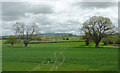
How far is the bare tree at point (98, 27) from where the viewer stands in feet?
151

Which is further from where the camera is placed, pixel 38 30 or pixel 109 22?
pixel 38 30

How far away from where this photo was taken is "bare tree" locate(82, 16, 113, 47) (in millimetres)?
46156

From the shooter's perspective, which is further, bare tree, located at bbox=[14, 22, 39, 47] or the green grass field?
bare tree, located at bbox=[14, 22, 39, 47]

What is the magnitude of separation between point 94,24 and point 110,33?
6692 mm

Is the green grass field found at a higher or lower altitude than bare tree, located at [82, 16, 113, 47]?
lower

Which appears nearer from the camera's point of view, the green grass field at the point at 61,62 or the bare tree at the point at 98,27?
the green grass field at the point at 61,62

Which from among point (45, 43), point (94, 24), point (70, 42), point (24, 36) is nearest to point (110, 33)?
point (94, 24)

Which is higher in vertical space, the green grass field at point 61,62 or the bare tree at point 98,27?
the bare tree at point 98,27

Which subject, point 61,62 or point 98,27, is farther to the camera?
point 98,27

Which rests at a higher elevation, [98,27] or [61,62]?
[98,27]

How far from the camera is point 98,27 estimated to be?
47.0m

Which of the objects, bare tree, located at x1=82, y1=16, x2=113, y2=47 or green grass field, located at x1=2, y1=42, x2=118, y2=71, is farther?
bare tree, located at x1=82, y1=16, x2=113, y2=47

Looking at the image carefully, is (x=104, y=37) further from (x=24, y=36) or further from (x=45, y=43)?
(x=24, y=36)

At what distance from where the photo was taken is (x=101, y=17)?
46.8m
